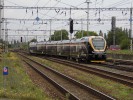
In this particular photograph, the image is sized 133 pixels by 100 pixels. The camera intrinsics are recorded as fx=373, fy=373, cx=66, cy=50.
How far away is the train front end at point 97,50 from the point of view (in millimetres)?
41312

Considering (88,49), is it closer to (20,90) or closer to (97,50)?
(97,50)

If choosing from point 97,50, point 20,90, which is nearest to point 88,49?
point 97,50

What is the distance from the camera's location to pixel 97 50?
41.6 metres

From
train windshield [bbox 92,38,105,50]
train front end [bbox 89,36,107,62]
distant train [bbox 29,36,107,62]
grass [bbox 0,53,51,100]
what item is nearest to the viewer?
grass [bbox 0,53,51,100]

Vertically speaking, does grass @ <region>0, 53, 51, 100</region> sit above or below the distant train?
below

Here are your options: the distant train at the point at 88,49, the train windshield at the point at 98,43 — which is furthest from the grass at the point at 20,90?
the train windshield at the point at 98,43

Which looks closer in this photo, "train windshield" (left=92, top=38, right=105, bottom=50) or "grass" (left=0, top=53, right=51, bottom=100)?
"grass" (left=0, top=53, right=51, bottom=100)

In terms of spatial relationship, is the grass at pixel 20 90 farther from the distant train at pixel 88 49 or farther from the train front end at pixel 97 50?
the distant train at pixel 88 49

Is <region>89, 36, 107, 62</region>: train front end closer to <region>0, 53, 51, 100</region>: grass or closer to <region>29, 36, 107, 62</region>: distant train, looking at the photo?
<region>29, 36, 107, 62</region>: distant train

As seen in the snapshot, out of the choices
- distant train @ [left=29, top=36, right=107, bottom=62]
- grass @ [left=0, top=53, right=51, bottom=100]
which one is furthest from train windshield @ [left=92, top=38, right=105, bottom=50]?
grass @ [left=0, top=53, right=51, bottom=100]

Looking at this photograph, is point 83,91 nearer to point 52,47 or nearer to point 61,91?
point 61,91

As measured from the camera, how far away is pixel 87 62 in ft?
145

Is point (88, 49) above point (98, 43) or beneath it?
beneath

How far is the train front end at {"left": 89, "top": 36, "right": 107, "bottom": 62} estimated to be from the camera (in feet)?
136
